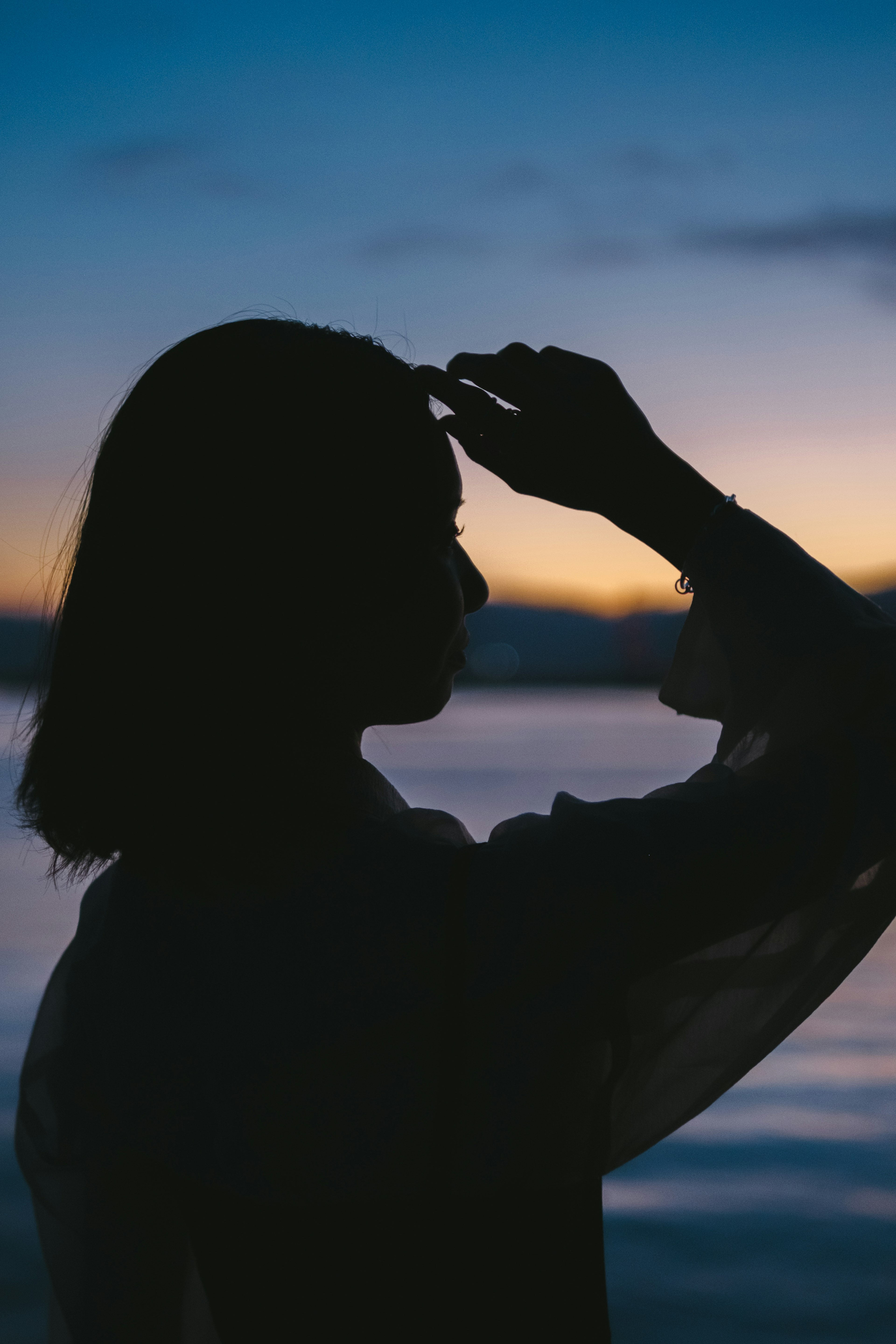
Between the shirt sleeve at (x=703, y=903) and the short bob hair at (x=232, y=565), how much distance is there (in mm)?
213

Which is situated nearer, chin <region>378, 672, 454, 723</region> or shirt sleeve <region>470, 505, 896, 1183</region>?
shirt sleeve <region>470, 505, 896, 1183</region>

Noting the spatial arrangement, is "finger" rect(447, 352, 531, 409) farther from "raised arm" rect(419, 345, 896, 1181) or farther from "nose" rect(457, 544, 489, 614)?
"nose" rect(457, 544, 489, 614)

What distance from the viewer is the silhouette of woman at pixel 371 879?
2.33 ft

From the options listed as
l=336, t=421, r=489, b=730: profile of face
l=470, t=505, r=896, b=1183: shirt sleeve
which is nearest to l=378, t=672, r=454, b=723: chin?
l=336, t=421, r=489, b=730: profile of face

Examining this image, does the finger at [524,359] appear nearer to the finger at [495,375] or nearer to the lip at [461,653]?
the finger at [495,375]

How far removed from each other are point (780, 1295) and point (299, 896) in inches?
103

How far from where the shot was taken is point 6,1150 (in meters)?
3.13

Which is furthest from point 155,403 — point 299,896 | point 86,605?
point 299,896

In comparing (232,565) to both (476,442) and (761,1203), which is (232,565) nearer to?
(476,442)

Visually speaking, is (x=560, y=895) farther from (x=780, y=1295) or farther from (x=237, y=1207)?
(x=780, y=1295)

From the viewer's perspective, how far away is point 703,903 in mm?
693

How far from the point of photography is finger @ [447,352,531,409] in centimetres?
85

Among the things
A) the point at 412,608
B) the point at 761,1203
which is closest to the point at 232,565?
the point at 412,608

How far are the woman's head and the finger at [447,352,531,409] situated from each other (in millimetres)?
46
